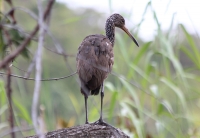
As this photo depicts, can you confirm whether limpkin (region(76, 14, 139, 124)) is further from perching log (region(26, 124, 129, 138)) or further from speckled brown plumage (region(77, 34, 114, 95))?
perching log (region(26, 124, 129, 138))

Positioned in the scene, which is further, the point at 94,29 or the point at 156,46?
the point at 94,29

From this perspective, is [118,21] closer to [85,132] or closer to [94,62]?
[94,62]

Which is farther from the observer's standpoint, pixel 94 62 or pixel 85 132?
pixel 94 62

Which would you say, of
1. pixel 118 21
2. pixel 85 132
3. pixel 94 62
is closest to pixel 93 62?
pixel 94 62

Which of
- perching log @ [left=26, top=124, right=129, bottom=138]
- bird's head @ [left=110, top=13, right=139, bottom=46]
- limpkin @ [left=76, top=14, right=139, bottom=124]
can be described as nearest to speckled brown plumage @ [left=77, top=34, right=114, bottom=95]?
limpkin @ [left=76, top=14, right=139, bottom=124]

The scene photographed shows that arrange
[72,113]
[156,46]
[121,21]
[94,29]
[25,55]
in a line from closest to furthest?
[25,55], [156,46], [121,21], [72,113], [94,29]

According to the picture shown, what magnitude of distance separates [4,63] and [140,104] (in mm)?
2921

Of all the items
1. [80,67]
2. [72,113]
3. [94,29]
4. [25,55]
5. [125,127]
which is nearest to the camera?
[25,55]

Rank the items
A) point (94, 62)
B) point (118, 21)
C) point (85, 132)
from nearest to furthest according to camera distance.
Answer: point (85, 132) → point (94, 62) → point (118, 21)

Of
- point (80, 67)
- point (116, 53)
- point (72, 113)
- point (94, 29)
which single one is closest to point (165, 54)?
point (116, 53)

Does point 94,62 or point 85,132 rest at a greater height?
point 94,62

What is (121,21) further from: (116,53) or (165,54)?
(165,54)

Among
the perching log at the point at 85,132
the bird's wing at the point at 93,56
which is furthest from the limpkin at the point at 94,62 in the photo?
the perching log at the point at 85,132

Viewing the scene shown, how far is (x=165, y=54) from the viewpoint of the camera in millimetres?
3930
